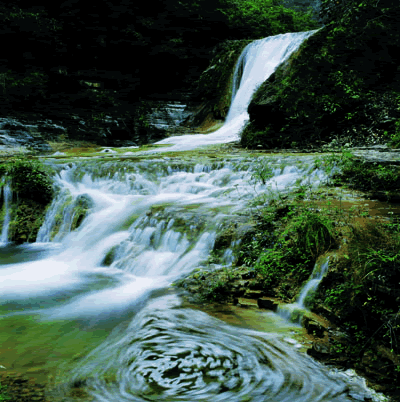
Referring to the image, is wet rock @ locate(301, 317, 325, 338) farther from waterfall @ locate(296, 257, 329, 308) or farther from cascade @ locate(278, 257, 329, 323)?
waterfall @ locate(296, 257, 329, 308)

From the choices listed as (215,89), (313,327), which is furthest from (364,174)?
(215,89)

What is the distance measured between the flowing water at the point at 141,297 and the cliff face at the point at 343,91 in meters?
3.22

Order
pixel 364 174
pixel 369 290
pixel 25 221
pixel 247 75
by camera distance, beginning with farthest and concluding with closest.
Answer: pixel 247 75
pixel 25 221
pixel 364 174
pixel 369 290

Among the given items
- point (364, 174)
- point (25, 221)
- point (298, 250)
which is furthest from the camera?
point (25, 221)

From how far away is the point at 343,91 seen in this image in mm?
11070

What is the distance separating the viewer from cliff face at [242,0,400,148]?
409 inches

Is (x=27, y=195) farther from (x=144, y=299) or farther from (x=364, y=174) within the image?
(x=364, y=174)

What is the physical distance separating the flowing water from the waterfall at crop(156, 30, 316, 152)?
5812 millimetres

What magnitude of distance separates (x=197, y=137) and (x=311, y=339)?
13.0m

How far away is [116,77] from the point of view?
19031 millimetres

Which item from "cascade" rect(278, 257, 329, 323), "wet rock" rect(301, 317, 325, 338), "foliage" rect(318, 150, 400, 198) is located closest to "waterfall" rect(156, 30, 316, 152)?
"foliage" rect(318, 150, 400, 198)

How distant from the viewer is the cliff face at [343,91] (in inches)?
409

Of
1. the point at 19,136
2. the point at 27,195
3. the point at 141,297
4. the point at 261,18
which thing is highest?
the point at 261,18

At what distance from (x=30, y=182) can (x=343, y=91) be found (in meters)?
8.76
